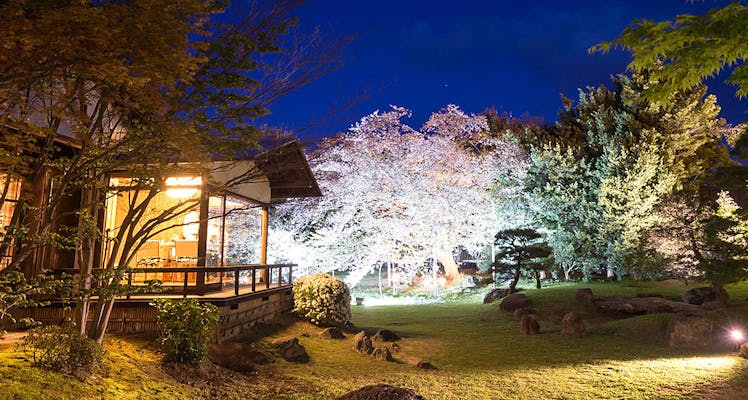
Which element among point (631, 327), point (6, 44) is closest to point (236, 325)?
point (6, 44)

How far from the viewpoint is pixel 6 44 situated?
3.51 meters

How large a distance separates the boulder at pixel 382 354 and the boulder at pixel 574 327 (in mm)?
4606

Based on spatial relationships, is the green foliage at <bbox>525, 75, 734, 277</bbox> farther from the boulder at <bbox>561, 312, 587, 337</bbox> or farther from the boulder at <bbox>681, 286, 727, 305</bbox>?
the boulder at <bbox>561, 312, 587, 337</bbox>

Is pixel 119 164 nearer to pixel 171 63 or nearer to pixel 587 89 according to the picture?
pixel 171 63

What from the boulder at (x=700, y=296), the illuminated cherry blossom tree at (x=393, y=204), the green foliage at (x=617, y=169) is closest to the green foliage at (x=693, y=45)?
the boulder at (x=700, y=296)

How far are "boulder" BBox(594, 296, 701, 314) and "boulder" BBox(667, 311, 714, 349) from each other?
7.60 ft

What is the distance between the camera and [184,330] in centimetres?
624

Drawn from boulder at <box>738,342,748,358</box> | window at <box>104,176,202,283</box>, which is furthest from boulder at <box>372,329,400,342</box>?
boulder at <box>738,342,748,358</box>

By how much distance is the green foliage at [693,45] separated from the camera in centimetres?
426

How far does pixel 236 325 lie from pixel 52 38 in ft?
20.4

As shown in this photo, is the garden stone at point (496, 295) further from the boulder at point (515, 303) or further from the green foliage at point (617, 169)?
the green foliage at point (617, 169)

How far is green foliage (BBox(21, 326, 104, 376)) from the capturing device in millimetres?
4680

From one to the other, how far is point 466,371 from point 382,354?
1.60 metres

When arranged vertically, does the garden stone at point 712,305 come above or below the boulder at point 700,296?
below
